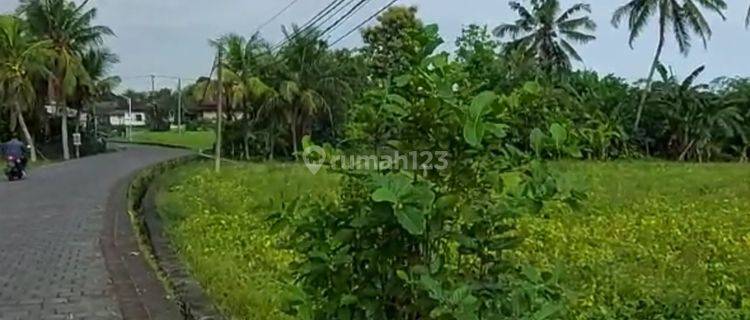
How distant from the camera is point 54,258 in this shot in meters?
7.22

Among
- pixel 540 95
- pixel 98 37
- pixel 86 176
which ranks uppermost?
pixel 98 37

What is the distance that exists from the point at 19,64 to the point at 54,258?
24.9 metres

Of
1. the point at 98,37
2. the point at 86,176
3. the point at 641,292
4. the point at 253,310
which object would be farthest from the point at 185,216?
the point at 98,37

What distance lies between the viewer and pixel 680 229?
9.16 meters

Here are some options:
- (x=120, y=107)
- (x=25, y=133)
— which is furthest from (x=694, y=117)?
(x=120, y=107)

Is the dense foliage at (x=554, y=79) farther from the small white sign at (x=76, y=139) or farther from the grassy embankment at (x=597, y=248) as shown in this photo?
the grassy embankment at (x=597, y=248)

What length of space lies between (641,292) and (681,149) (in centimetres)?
2810

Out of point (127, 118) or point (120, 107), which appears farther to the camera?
point (120, 107)

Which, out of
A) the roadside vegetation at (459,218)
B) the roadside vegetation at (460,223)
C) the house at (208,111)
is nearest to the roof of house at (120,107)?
the house at (208,111)

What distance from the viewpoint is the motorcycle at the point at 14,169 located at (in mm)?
18922

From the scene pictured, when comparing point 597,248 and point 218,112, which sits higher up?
point 218,112

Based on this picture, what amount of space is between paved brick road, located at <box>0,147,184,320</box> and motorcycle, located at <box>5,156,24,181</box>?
4.31 m

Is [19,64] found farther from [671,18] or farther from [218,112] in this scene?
[671,18]

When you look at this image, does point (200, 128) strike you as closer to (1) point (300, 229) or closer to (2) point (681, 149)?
(2) point (681, 149)
